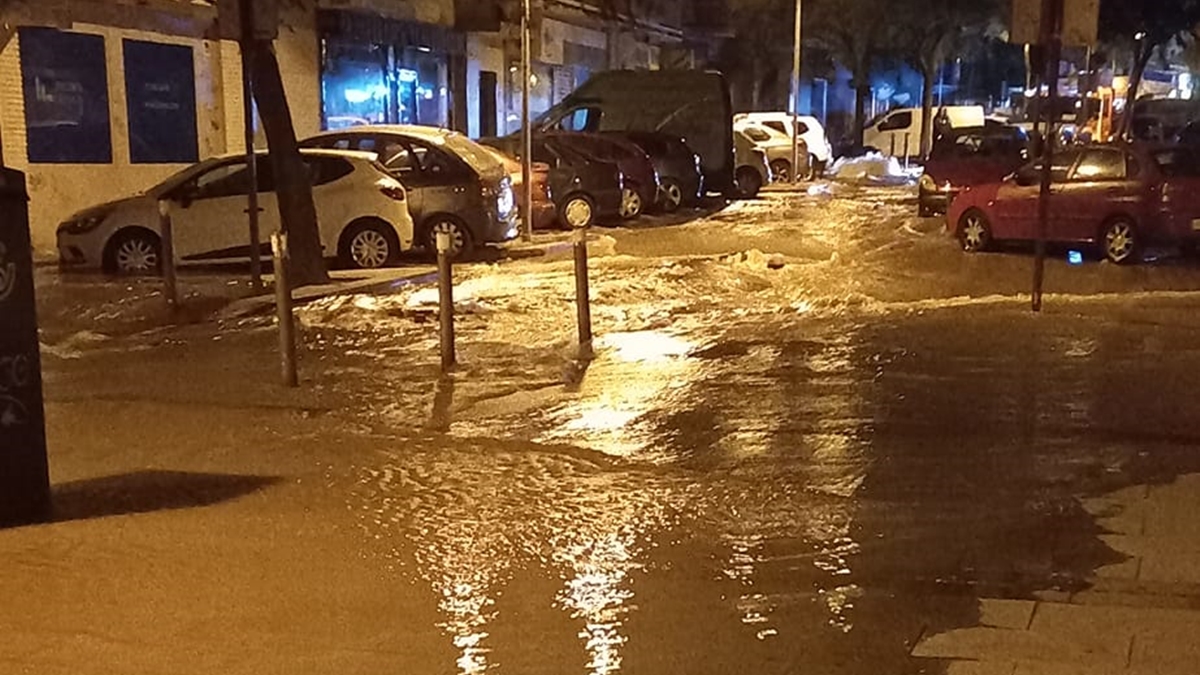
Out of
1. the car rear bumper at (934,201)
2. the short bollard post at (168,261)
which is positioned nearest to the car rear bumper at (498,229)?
the short bollard post at (168,261)

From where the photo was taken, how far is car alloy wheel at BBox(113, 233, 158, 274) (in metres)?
17.3

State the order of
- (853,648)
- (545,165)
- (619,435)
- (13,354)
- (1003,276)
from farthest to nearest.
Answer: (545,165) < (1003,276) < (619,435) < (13,354) < (853,648)

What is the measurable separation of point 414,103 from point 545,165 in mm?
8715

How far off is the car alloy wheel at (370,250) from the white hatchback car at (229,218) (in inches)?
0.5

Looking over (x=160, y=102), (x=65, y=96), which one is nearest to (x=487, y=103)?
(x=160, y=102)

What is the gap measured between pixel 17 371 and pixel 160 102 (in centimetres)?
1779

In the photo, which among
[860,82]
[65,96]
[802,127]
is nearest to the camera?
[65,96]

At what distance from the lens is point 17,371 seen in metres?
6.74

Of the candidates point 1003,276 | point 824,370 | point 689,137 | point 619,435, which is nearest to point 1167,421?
point 824,370

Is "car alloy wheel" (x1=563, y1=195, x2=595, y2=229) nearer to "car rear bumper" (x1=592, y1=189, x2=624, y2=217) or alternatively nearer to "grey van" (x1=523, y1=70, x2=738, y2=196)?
"car rear bumper" (x1=592, y1=189, x2=624, y2=217)

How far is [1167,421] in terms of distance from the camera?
8914 mm

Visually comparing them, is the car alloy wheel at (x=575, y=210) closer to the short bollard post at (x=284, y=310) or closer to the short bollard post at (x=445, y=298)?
the short bollard post at (x=445, y=298)

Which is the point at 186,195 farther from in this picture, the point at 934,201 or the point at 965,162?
the point at 965,162

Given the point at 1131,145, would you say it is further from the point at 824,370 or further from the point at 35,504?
the point at 35,504
